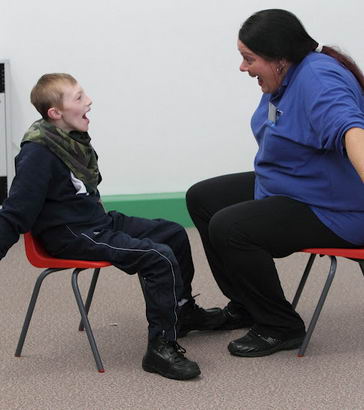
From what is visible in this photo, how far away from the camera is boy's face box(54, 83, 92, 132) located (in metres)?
2.71

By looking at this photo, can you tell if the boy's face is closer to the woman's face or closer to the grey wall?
the woman's face

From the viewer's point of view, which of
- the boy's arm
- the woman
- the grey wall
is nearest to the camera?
the boy's arm

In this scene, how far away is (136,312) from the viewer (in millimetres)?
3277

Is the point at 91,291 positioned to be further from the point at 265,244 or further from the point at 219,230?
the point at 265,244

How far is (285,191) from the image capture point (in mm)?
2793

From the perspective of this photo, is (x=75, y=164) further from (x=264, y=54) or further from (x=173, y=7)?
(x=173, y=7)

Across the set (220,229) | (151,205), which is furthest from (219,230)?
(151,205)

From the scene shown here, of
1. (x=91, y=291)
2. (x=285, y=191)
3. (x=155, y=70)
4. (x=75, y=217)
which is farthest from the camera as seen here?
(x=155, y=70)

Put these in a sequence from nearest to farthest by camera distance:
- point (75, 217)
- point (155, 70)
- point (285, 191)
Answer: point (75, 217)
point (285, 191)
point (155, 70)

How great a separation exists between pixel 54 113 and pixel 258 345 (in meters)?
0.93

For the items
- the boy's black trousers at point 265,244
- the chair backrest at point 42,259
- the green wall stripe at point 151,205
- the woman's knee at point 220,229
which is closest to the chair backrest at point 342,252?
the boy's black trousers at point 265,244

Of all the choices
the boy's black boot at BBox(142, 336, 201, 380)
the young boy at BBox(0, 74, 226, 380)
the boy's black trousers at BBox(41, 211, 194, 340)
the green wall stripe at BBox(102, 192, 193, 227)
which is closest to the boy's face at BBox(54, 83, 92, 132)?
the young boy at BBox(0, 74, 226, 380)

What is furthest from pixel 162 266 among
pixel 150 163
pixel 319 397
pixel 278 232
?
pixel 150 163

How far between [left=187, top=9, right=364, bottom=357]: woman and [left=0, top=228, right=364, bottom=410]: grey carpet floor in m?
0.14
